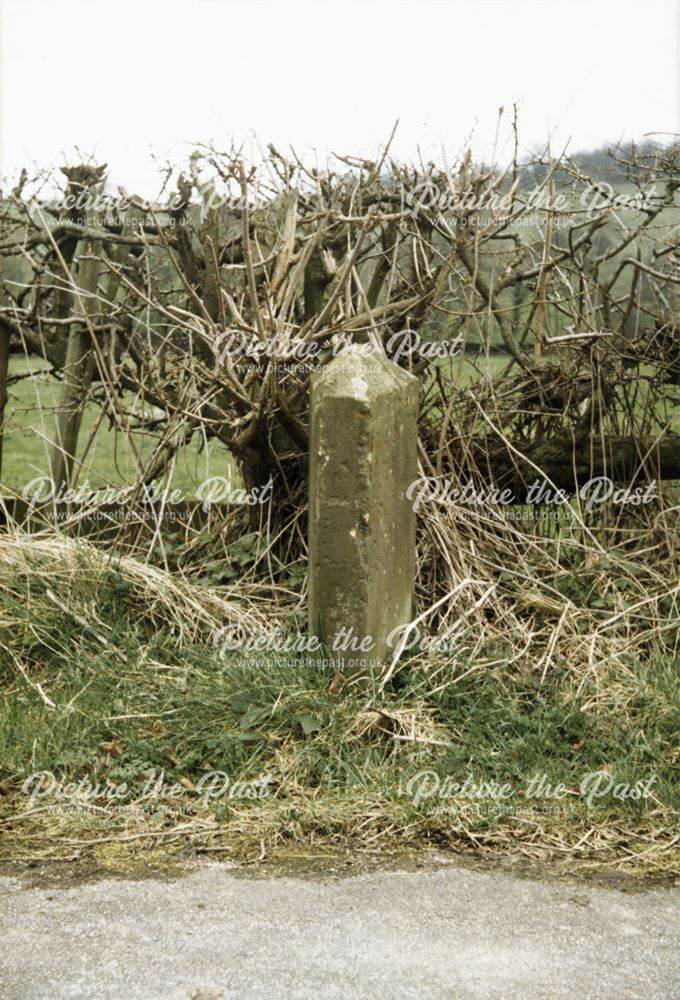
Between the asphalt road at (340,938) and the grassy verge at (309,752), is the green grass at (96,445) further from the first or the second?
the asphalt road at (340,938)

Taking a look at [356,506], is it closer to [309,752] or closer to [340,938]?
[309,752]

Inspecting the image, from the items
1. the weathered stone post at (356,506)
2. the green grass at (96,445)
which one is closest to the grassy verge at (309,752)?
the weathered stone post at (356,506)

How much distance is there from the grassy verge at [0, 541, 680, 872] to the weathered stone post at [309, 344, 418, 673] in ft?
0.78

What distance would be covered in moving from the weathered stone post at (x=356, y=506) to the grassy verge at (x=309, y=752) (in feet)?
0.78

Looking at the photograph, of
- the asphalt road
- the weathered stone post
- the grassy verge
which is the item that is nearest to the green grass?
the grassy verge

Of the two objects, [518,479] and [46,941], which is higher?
→ [518,479]

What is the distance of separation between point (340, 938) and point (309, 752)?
41.2 inches

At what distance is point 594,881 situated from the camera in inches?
144

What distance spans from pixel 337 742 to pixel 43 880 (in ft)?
4.08

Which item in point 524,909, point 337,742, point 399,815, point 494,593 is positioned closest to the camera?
point 524,909

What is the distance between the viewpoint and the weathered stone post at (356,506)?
14.8ft

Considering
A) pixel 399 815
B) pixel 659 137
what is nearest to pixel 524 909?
pixel 399 815

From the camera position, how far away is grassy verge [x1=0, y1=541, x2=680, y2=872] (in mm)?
3928

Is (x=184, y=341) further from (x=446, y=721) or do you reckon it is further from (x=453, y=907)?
(x=453, y=907)
